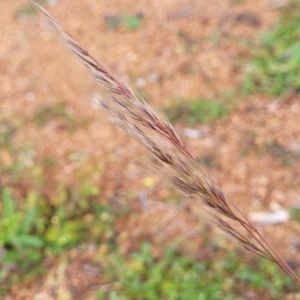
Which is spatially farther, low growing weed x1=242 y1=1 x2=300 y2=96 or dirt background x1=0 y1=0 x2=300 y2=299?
low growing weed x1=242 y1=1 x2=300 y2=96

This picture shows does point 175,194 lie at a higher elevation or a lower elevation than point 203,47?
lower

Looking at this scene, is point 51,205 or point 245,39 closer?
point 51,205

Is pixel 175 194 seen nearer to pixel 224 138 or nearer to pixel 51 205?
pixel 224 138

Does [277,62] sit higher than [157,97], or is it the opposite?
[277,62]

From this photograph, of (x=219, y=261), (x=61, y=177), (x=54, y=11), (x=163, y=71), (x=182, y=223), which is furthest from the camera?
(x=54, y=11)

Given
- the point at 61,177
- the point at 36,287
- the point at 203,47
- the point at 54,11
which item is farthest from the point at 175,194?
the point at 54,11

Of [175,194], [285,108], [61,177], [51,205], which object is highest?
[285,108]

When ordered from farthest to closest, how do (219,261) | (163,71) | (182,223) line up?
(163,71)
(182,223)
(219,261)

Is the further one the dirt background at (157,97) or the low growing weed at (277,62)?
the low growing weed at (277,62)
